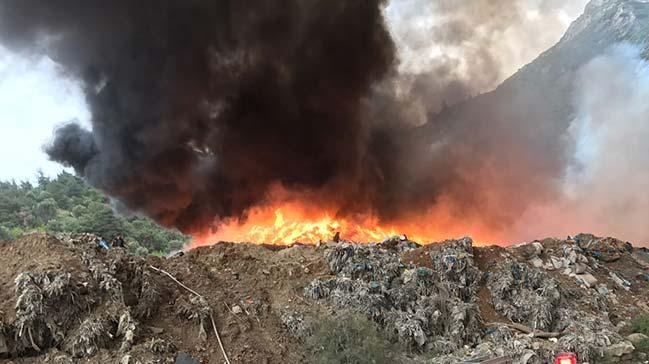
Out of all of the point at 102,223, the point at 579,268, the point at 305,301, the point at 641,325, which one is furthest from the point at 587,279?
the point at 102,223

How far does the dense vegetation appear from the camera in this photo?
44344mm

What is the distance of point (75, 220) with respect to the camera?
46656 millimetres

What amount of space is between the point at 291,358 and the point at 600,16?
42.4 meters

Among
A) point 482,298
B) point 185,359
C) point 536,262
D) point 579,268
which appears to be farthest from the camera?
point 536,262

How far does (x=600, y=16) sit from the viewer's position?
1672 inches

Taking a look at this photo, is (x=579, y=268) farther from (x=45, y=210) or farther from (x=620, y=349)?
(x=45, y=210)

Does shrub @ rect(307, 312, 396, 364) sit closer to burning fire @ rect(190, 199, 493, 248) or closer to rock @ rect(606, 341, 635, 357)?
rock @ rect(606, 341, 635, 357)

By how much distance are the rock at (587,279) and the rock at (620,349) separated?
3.51 meters

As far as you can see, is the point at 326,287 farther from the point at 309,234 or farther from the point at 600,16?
the point at 600,16

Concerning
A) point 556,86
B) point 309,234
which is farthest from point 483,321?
point 556,86

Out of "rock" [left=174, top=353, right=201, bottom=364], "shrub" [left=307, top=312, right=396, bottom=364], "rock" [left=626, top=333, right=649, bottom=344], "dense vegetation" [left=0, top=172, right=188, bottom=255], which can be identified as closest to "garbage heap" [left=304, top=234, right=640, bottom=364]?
"rock" [left=626, top=333, right=649, bottom=344]

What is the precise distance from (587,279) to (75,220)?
42973mm

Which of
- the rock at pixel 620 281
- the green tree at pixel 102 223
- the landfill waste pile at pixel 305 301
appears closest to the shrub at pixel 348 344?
the landfill waste pile at pixel 305 301

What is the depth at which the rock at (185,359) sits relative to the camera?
10.8 m
